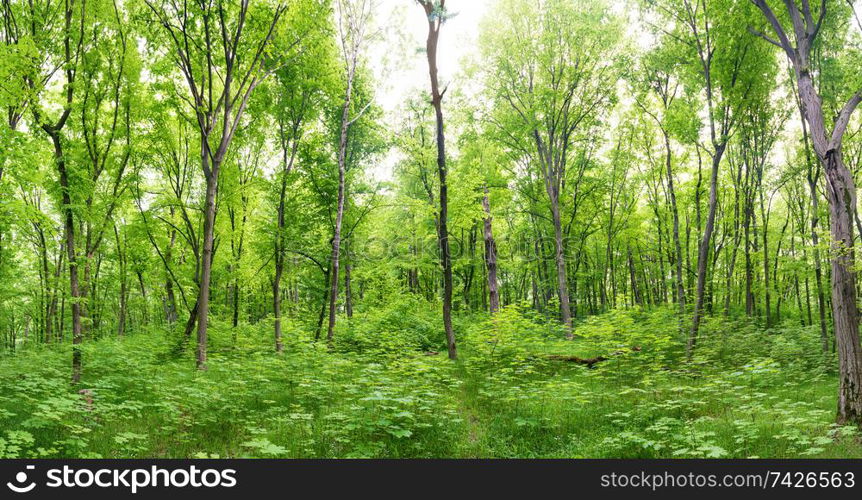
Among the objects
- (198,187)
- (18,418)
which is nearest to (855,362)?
(18,418)

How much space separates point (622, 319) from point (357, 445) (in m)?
8.82

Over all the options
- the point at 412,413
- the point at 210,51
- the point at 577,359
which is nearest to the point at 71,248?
the point at 210,51

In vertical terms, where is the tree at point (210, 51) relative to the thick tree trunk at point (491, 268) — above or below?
above

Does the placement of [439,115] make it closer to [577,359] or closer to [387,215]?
[577,359]

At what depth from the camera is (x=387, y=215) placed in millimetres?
24219

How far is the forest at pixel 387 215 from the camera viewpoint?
20.2 feet

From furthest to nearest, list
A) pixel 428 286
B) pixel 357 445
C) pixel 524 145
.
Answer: pixel 428 286
pixel 524 145
pixel 357 445

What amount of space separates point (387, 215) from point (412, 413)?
1881cm

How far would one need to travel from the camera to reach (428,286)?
32.5 m

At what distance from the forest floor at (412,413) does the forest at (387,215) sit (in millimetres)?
71

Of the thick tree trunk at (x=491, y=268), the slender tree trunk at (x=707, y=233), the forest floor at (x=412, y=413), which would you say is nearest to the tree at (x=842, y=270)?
the forest floor at (x=412, y=413)

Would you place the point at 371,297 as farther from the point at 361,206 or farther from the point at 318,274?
the point at 361,206

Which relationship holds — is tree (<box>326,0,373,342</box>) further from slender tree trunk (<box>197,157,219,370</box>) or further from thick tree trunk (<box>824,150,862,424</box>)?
thick tree trunk (<box>824,150,862,424</box>)

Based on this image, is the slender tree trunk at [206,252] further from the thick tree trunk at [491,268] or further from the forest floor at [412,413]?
the thick tree trunk at [491,268]
